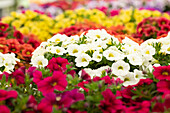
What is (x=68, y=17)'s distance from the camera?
472cm

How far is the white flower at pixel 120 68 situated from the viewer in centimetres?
191

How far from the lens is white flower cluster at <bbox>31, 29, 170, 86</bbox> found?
1952 millimetres

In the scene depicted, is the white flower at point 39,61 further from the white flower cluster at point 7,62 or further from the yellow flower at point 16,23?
the yellow flower at point 16,23

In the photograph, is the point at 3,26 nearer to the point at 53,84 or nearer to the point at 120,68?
the point at 120,68

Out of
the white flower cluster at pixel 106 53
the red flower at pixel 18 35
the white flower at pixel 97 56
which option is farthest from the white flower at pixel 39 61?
the red flower at pixel 18 35

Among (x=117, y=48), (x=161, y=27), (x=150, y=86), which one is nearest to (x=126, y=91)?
(x=150, y=86)

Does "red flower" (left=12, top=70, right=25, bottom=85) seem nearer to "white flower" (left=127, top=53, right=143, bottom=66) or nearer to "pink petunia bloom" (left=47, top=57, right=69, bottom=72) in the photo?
"pink petunia bloom" (left=47, top=57, right=69, bottom=72)

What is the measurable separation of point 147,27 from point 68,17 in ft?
5.60

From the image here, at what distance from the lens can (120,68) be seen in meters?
1.97

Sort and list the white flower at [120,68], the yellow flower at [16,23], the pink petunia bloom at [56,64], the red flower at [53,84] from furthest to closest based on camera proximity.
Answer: the yellow flower at [16,23], the white flower at [120,68], the pink petunia bloom at [56,64], the red flower at [53,84]

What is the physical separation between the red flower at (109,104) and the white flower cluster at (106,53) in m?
0.46

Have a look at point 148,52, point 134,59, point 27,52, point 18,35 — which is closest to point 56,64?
point 134,59

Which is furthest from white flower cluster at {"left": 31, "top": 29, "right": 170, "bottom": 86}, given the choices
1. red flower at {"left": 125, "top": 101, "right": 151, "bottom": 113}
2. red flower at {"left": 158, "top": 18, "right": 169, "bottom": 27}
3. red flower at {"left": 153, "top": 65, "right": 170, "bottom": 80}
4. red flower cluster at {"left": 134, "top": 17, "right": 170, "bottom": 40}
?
red flower at {"left": 158, "top": 18, "right": 169, "bottom": 27}

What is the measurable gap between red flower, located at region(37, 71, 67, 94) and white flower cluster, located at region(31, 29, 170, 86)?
0.49 m
